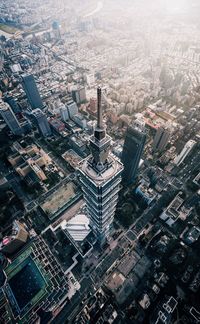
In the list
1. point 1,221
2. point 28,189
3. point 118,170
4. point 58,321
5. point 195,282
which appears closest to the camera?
point 118,170

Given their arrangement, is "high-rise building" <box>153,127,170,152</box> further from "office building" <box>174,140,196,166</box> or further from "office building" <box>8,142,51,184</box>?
"office building" <box>8,142,51,184</box>

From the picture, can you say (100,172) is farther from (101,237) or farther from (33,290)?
(33,290)

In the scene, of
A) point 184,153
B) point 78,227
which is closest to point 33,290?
point 78,227

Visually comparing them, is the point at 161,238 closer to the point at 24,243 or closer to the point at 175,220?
the point at 175,220

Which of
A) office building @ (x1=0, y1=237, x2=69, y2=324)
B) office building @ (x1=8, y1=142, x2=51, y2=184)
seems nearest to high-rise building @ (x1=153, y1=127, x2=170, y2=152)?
office building @ (x1=8, y1=142, x2=51, y2=184)

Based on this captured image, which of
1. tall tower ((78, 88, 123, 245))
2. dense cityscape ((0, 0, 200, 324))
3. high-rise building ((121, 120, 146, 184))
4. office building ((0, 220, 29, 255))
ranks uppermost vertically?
tall tower ((78, 88, 123, 245))

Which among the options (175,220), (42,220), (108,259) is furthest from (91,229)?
(175,220)
